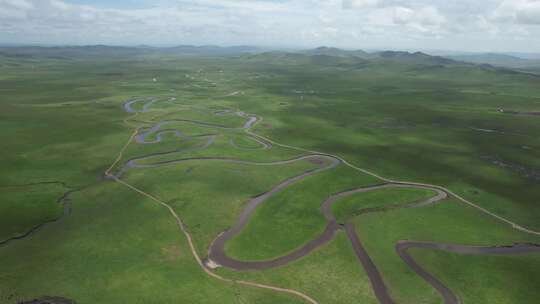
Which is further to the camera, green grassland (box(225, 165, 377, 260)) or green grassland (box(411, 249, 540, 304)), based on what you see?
green grassland (box(225, 165, 377, 260))

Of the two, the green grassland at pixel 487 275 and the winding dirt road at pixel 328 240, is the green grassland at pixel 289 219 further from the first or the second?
the green grassland at pixel 487 275

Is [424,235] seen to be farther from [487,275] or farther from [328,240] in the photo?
[328,240]

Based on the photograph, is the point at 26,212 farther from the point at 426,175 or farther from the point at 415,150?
the point at 415,150

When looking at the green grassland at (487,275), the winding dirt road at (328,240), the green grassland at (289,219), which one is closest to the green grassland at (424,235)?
the green grassland at (487,275)

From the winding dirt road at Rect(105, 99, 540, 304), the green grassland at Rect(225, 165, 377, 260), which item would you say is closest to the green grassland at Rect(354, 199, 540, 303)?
the winding dirt road at Rect(105, 99, 540, 304)

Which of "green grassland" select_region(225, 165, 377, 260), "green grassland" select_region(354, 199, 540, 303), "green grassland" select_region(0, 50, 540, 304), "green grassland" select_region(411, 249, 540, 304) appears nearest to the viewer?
"green grassland" select_region(411, 249, 540, 304)

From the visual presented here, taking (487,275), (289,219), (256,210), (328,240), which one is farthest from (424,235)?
(256,210)

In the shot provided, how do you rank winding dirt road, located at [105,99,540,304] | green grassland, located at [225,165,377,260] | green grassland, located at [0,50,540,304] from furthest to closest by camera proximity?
1. green grassland, located at [225,165,377,260]
2. winding dirt road, located at [105,99,540,304]
3. green grassland, located at [0,50,540,304]

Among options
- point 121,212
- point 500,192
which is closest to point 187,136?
point 121,212

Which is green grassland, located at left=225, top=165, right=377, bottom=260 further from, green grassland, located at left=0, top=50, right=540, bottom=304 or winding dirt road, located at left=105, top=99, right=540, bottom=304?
winding dirt road, located at left=105, top=99, right=540, bottom=304

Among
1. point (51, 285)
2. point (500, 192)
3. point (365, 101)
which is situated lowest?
point (51, 285)

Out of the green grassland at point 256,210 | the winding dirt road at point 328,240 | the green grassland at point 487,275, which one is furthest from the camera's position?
the winding dirt road at point 328,240
